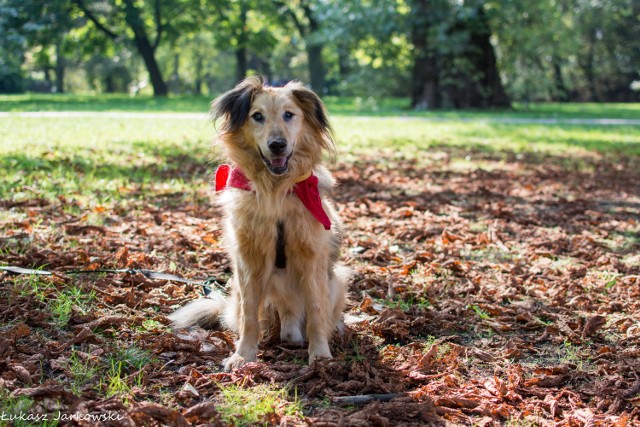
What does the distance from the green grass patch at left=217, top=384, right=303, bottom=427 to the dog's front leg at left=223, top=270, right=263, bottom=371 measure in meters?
0.45

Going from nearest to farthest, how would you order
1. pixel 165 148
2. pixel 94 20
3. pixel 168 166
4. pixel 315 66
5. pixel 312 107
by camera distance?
1. pixel 312 107
2. pixel 168 166
3. pixel 165 148
4. pixel 94 20
5. pixel 315 66

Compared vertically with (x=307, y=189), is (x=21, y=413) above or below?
below

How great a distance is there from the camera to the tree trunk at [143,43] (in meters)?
34.8

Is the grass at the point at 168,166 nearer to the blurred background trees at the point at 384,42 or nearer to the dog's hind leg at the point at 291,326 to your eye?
the dog's hind leg at the point at 291,326

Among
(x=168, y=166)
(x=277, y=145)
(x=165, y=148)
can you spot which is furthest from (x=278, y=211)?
(x=165, y=148)

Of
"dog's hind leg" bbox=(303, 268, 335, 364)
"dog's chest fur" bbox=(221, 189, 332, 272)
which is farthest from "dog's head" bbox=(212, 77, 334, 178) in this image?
"dog's hind leg" bbox=(303, 268, 335, 364)

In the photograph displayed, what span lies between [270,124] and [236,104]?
29cm

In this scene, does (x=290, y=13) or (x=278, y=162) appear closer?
(x=278, y=162)

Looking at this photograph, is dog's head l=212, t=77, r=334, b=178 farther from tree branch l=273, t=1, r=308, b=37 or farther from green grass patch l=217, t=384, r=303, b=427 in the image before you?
tree branch l=273, t=1, r=308, b=37

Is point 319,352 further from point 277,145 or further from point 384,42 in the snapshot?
point 384,42

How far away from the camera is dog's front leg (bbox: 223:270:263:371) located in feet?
12.3

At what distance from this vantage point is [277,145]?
3.59 metres

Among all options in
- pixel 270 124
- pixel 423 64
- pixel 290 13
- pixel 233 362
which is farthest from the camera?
pixel 290 13

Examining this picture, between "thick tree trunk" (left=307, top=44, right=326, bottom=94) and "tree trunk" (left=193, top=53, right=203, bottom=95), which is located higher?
"tree trunk" (left=193, top=53, right=203, bottom=95)
